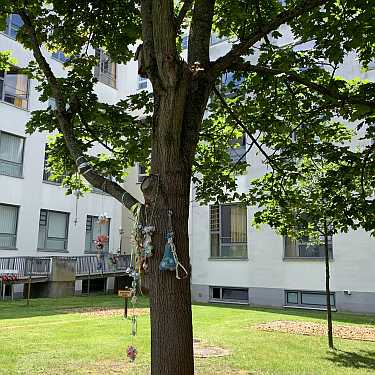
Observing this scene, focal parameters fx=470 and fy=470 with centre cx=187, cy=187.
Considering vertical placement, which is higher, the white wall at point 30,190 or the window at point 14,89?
the window at point 14,89

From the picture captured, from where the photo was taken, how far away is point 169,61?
4031 millimetres

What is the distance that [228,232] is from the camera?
22781 mm

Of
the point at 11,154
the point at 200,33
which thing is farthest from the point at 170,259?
the point at 11,154

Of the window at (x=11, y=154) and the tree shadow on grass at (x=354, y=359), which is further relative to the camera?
the window at (x=11, y=154)

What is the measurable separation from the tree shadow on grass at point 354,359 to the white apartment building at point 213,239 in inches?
340

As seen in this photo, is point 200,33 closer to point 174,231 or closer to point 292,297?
point 174,231

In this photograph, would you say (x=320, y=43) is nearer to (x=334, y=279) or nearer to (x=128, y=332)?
(x=128, y=332)

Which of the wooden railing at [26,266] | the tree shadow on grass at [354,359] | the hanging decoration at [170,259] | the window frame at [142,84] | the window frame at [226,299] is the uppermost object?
the window frame at [142,84]

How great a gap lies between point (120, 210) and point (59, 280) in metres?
9.27

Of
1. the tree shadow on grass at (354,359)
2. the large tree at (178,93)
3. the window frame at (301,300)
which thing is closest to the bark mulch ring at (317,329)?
the tree shadow on grass at (354,359)

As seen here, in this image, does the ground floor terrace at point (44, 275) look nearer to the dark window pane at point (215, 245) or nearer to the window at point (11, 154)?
the dark window pane at point (215, 245)

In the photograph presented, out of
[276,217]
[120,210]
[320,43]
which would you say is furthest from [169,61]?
[120,210]

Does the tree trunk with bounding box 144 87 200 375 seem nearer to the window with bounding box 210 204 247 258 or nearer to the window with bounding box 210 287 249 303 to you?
the window with bounding box 210 204 247 258

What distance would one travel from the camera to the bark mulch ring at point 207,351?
9273 millimetres
